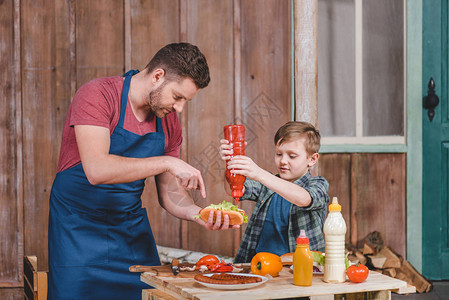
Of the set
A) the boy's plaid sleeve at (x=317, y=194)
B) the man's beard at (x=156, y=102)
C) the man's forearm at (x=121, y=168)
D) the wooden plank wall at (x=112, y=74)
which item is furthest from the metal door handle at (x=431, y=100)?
the man's forearm at (x=121, y=168)

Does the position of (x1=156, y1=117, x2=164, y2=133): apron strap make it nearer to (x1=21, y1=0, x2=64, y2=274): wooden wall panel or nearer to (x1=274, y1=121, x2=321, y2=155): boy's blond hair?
(x1=274, y1=121, x2=321, y2=155): boy's blond hair

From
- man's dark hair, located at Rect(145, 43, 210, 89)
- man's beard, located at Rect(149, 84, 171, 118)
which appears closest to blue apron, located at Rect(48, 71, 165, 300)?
man's beard, located at Rect(149, 84, 171, 118)

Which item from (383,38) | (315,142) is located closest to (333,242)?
Answer: (315,142)

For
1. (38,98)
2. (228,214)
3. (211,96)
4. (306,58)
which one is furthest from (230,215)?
(38,98)

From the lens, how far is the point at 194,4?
4.62m

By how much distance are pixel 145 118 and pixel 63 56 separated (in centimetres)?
194

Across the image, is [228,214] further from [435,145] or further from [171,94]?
[435,145]

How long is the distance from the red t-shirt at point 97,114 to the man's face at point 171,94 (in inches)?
5.7

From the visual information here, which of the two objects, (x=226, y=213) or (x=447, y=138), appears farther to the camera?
(x=447, y=138)

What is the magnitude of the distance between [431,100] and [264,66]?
1719 millimetres

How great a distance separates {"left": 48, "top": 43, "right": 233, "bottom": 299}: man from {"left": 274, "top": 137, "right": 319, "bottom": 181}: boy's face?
0.61 meters

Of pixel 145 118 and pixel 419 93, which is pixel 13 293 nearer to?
pixel 145 118

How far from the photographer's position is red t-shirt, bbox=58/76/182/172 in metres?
2.62

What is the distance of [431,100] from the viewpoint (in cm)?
530
